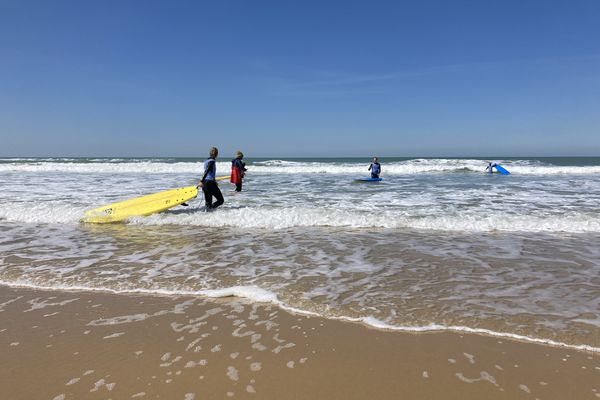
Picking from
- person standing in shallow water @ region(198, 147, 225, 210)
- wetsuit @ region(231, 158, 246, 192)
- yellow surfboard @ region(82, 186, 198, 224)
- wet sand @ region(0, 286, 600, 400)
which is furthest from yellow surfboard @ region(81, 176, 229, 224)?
wet sand @ region(0, 286, 600, 400)

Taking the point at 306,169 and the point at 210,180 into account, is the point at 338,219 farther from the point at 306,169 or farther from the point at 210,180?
the point at 306,169

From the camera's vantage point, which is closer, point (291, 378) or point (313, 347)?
point (291, 378)

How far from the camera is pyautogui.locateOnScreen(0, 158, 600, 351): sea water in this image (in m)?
3.81

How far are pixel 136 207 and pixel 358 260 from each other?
651cm

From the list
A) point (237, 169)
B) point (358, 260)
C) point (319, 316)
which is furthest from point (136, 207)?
point (319, 316)

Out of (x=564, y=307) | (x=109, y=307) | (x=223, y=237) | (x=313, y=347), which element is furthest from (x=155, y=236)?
(x=564, y=307)

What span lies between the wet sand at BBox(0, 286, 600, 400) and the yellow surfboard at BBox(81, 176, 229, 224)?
588 centimetres

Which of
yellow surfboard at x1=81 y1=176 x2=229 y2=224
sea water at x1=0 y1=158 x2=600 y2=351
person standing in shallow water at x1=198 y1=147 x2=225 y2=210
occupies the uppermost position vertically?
person standing in shallow water at x1=198 y1=147 x2=225 y2=210

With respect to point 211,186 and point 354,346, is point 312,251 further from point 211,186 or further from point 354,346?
point 211,186

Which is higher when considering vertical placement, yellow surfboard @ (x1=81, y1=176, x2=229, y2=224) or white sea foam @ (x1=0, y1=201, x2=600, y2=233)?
yellow surfboard @ (x1=81, y1=176, x2=229, y2=224)

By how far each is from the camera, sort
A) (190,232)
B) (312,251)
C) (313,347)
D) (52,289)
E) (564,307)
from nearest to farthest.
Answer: (313,347) → (564,307) → (52,289) → (312,251) → (190,232)

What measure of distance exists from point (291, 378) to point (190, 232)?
6.07 m

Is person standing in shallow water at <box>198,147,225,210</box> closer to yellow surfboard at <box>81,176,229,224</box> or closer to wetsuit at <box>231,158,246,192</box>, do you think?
yellow surfboard at <box>81,176,229,224</box>

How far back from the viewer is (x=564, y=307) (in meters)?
3.88
